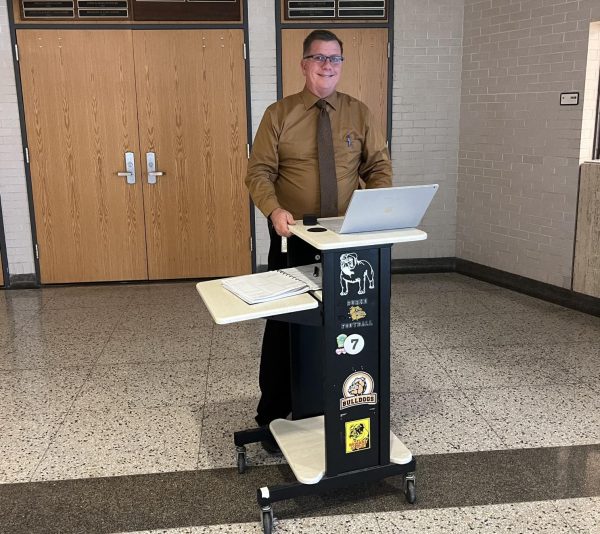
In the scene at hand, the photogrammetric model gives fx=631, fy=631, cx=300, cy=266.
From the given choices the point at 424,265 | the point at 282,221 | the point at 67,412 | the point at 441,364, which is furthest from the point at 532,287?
the point at 67,412

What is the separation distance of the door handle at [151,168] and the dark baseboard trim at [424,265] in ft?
7.91

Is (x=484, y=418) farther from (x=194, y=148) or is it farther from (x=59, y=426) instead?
(x=194, y=148)

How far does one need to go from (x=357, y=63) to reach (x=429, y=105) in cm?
79

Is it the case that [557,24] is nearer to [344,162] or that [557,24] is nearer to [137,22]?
[344,162]

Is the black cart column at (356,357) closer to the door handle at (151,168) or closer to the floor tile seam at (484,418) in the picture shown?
the floor tile seam at (484,418)

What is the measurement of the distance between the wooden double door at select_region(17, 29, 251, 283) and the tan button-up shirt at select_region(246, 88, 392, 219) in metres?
3.13

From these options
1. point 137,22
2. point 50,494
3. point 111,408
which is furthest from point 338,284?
point 137,22

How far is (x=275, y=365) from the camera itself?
2.81 metres

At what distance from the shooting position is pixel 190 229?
5871mm

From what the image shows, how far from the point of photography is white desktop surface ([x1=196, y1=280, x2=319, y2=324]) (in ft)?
6.49

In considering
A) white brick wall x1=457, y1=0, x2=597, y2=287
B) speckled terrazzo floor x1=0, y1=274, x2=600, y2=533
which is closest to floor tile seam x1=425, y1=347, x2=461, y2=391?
speckled terrazzo floor x1=0, y1=274, x2=600, y2=533

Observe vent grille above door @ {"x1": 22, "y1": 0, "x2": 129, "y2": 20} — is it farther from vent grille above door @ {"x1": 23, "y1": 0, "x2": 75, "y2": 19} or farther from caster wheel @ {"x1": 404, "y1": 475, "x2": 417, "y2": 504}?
caster wheel @ {"x1": 404, "y1": 475, "x2": 417, "y2": 504}

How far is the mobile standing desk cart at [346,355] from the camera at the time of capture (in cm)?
212

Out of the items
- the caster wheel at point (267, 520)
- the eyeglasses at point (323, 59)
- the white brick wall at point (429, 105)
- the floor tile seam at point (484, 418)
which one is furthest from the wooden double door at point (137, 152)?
the caster wheel at point (267, 520)
